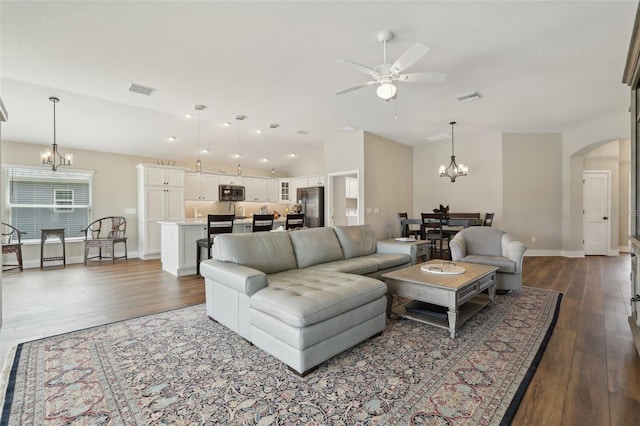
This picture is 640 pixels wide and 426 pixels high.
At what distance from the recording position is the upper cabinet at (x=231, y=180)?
819 centimetres

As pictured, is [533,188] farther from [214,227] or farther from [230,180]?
[230,180]

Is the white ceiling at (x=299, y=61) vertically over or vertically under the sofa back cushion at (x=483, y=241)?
over

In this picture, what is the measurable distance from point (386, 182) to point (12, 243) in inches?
308

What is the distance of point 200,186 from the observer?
7.73 meters

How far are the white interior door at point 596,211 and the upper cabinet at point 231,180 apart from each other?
28.6 feet

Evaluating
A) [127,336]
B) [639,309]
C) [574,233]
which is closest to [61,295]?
[127,336]

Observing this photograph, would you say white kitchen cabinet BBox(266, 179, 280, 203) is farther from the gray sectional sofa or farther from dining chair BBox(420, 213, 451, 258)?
the gray sectional sofa

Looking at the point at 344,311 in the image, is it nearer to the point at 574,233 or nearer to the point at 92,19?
the point at 92,19

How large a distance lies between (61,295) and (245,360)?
10.6 ft

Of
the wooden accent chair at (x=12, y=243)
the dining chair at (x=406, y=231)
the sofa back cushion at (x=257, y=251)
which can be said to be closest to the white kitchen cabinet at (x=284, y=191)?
the dining chair at (x=406, y=231)

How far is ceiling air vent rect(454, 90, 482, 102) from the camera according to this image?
14.2 feet

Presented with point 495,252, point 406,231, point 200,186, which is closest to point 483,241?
point 495,252

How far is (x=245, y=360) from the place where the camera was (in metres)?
2.18

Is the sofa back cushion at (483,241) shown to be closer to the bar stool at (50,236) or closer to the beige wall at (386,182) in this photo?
the beige wall at (386,182)
